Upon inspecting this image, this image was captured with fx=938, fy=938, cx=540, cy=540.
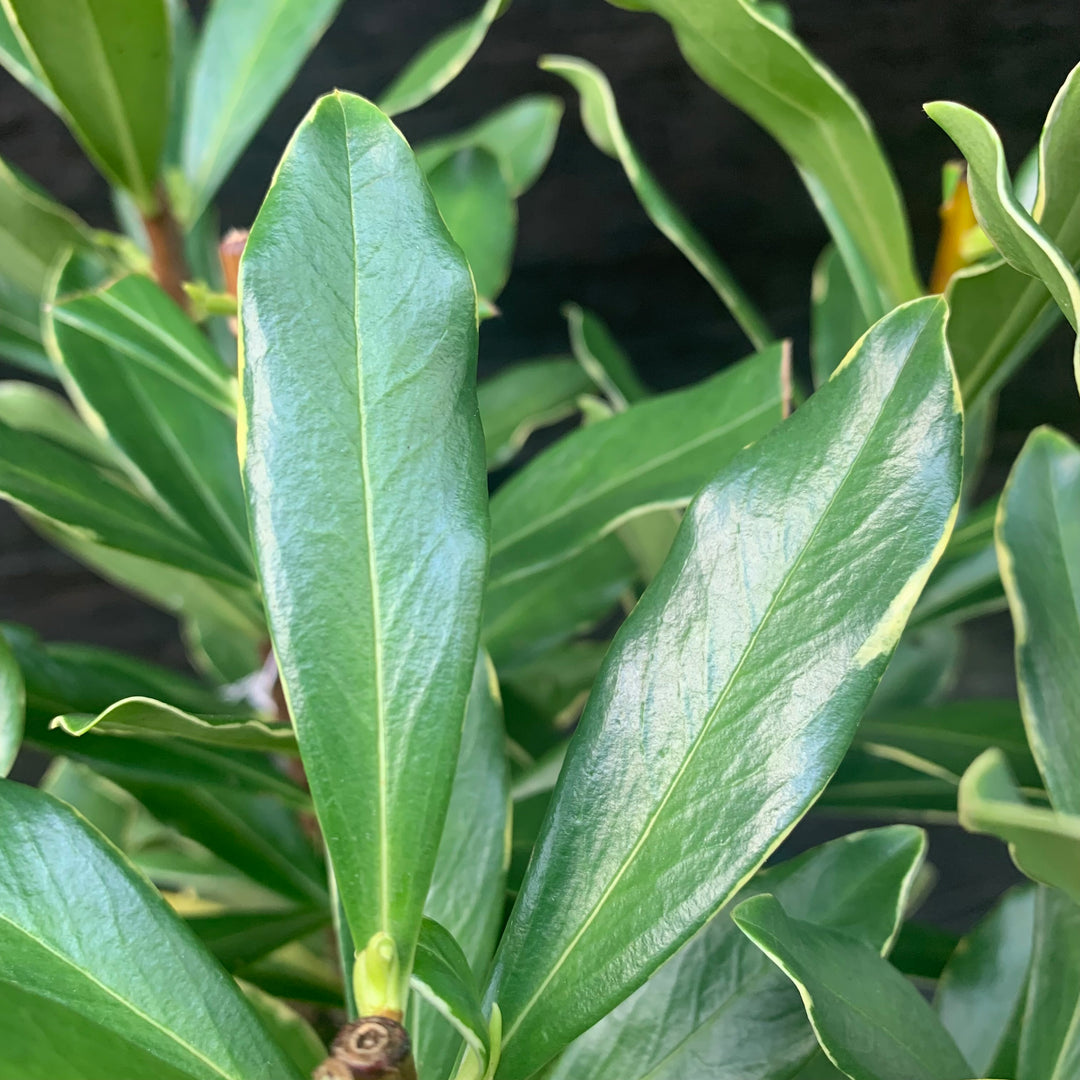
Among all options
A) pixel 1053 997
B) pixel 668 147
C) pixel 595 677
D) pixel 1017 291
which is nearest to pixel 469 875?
pixel 595 677

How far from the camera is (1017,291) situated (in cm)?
41

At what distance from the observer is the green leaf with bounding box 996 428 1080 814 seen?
0.36 m

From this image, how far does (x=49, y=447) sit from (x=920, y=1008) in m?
0.42

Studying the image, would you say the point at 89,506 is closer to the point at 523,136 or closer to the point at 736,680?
the point at 736,680

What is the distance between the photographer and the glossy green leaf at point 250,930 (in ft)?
1.51

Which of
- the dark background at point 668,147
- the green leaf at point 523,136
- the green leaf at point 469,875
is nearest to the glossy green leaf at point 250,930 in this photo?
the green leaf at point 469,875

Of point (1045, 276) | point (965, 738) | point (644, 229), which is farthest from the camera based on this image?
point (644, 229)

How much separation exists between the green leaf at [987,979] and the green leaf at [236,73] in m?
0.62

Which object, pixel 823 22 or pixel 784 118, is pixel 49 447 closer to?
pixel 784 118

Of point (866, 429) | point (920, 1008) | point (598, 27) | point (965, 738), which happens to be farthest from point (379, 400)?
point (598, 27)

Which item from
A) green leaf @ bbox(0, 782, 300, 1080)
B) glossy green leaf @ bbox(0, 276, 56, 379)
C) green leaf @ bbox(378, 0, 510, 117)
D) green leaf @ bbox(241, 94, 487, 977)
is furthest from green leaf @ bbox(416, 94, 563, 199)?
green leaf @ bbox(0, 782, 300, 1080)

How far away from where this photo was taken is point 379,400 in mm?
291

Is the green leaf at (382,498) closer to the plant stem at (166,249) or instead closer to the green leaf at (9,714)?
the green leaf at (9,714)

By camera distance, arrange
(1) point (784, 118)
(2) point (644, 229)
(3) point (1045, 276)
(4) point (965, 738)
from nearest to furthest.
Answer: (3) point (1045, 276), (1) point (784, 118), (4) point (965, 738), (2) point (644, 229)
